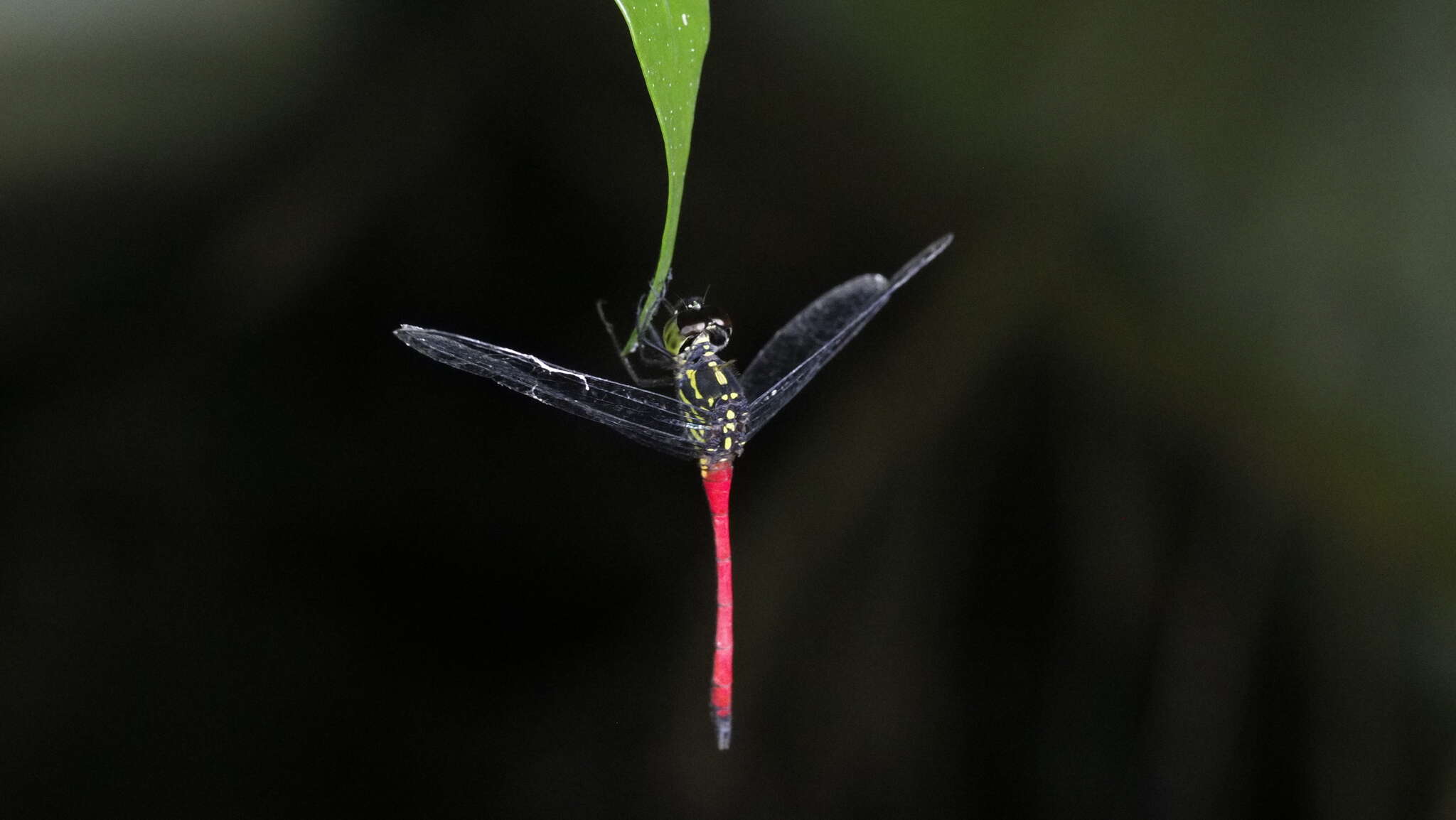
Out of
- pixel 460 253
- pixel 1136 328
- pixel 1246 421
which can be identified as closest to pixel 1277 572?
pixel 1246 421

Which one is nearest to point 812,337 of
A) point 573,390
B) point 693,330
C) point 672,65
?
point 693,330

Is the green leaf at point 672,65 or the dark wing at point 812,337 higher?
the green leaf at point 672,65

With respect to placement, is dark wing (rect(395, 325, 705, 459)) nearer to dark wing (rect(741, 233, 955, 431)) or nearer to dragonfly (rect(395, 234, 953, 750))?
dragonfly (rect(395, 234, 953, 750))

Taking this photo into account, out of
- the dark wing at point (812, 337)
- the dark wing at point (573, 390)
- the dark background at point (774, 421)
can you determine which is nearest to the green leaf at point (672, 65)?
the dark wing at point (573, 390)

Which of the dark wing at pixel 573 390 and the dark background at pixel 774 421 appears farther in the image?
the dark background at pixel 774 421

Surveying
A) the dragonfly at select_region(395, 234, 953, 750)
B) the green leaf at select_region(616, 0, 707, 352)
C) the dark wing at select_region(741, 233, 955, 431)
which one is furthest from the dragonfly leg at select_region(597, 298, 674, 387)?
the green leaf at select_region(616, 0, 707, 352)

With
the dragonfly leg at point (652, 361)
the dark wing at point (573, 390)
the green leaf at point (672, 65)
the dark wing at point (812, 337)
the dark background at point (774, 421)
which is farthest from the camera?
the dark background at point (774, 421)

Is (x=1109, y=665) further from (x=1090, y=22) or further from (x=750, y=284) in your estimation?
(x=1090, y=22)

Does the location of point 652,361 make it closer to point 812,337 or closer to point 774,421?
point 812,337

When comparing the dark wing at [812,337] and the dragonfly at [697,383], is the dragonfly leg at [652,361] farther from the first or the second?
the dark wing at [812,337]
